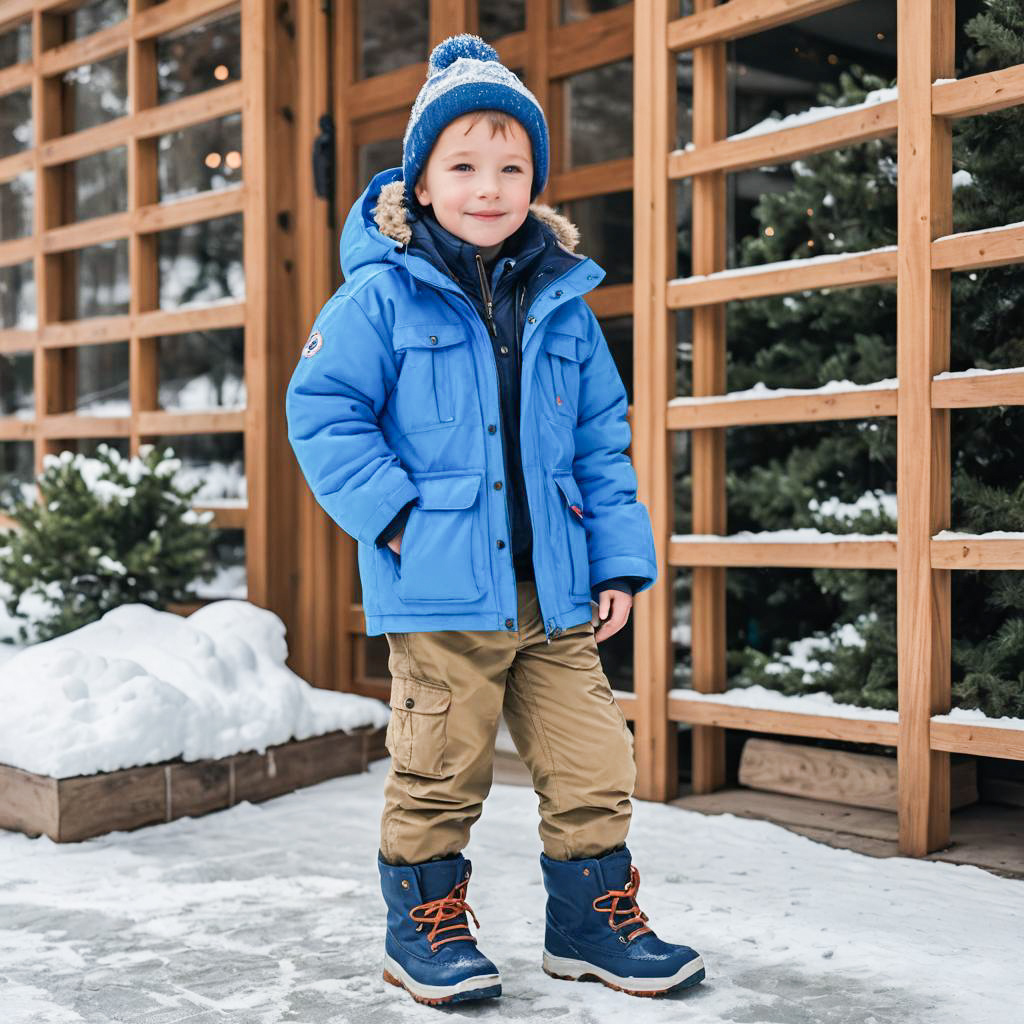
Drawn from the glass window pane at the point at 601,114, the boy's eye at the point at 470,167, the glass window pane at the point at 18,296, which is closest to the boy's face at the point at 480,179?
the boy's eye at the point at 470,167

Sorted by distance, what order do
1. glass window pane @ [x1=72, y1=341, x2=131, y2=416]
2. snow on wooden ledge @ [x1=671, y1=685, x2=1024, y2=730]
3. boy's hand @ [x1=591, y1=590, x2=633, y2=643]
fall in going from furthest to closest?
glass window pane @ [x1=72, y1=341, x2=131, y2=416] → snow on wooden ledge @ [x1=671, y1=685, x2=1024, y2=730] → boy's hand @ [x1=591, y1=590, x2=633, y2=643]

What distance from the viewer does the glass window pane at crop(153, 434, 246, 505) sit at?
4590 millimetres

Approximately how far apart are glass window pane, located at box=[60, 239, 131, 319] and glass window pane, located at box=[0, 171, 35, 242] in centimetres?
40

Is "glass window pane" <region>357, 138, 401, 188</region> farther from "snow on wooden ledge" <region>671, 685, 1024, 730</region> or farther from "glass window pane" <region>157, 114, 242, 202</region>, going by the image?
"snow on wooden ledge" <region>671, 685, 1024, 730</region>

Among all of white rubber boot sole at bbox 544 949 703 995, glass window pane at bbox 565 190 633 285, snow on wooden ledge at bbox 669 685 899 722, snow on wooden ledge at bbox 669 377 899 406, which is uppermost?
glass window pane at bbox 565 190 633 285

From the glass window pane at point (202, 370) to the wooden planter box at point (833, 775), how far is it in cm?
217

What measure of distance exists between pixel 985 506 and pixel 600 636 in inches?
51.9

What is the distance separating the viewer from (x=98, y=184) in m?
5.20

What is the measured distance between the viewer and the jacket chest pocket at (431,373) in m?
2.21

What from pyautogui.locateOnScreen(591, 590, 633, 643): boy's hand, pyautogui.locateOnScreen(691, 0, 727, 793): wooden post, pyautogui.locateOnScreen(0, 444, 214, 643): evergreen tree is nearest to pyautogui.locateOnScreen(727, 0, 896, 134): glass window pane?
pyautogui.locateOnScreen(691, 0, 727, 793): wooden post

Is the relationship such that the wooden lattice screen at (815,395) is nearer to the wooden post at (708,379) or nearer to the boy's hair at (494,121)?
the wooden post at (708,379)

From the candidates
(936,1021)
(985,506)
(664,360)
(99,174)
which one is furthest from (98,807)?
(99,174)

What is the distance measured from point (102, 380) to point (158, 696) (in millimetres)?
2147

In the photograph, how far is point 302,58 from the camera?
4.45 m
